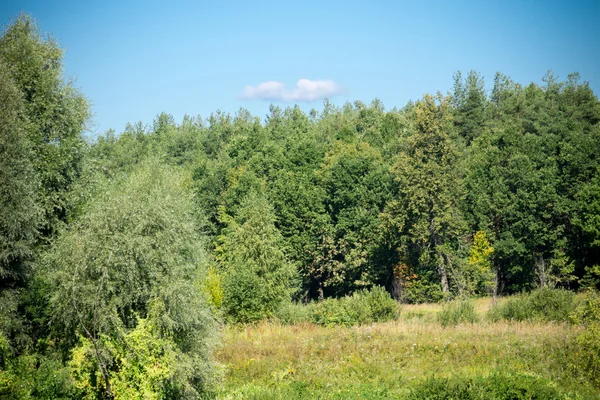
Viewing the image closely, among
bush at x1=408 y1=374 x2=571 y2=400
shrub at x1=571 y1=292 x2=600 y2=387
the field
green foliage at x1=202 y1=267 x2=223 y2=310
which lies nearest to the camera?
bush at x1=408 y1=374 x2=571 y2=400

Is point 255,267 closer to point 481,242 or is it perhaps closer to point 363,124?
point 481,242

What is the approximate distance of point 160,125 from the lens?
13088cm

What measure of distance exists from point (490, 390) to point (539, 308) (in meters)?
12.7

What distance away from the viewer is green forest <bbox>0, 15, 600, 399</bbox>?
64.9 feet

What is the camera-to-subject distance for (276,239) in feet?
144

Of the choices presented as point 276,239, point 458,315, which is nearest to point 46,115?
point 276,239

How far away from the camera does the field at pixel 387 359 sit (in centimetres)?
2270

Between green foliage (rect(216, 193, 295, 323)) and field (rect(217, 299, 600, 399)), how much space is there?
16.3ft

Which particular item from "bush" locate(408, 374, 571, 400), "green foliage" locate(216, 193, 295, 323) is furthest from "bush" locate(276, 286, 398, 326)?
"bush" locate(408, 374, 571, 400)

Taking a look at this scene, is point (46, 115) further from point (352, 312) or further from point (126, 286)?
point (352, 312)

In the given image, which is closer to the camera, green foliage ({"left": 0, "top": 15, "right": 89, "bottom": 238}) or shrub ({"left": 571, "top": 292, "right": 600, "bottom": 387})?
shrub ({"left": 571, "top": 292, "right": 600, "bottom": 387})

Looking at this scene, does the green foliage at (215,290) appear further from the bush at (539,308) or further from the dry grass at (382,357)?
the bush at (539,308)

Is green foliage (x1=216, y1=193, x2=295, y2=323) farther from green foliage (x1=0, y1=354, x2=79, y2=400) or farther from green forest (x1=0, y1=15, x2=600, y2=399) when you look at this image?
green foliage (x1=0, y1=354, x2=79, y2=400)

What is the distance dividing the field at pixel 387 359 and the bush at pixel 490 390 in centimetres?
152
